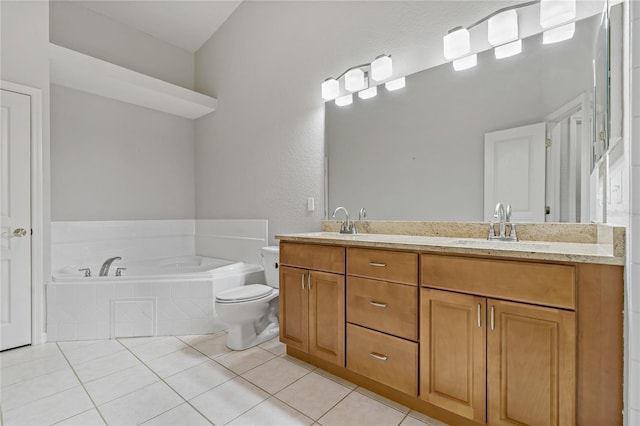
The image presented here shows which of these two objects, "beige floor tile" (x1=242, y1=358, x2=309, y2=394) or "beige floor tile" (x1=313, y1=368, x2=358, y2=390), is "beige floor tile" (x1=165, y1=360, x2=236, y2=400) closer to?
"beige floor tile" (x1=242, y1=358, x2=309, y2=394)

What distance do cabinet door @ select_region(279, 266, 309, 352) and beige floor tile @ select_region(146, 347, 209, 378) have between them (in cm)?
60

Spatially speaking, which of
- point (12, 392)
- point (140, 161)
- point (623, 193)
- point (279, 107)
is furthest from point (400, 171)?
point (140, 161)

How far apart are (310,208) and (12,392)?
7.09ft

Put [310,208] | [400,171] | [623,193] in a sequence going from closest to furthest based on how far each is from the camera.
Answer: [623,193]
[400,171]
[310,208]

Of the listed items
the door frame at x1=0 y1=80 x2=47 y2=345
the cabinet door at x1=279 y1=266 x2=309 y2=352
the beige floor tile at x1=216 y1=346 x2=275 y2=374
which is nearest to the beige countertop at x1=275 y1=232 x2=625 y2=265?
the cabinet door at x1=279 y1=266 x2=309 y2=352

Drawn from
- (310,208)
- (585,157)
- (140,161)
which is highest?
(140,161)

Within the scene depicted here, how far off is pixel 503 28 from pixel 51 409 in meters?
3.10

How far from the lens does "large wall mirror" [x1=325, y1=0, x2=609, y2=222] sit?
4.95 feet

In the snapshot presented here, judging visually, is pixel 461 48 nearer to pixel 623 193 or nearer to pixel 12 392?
pixel 623 193

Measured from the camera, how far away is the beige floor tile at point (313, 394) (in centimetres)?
157

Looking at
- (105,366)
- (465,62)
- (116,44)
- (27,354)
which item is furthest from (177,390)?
(116,44)

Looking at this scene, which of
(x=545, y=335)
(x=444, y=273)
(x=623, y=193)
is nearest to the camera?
(x=623, y=193)

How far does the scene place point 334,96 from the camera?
2482 millimetres

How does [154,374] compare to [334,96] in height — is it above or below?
below
